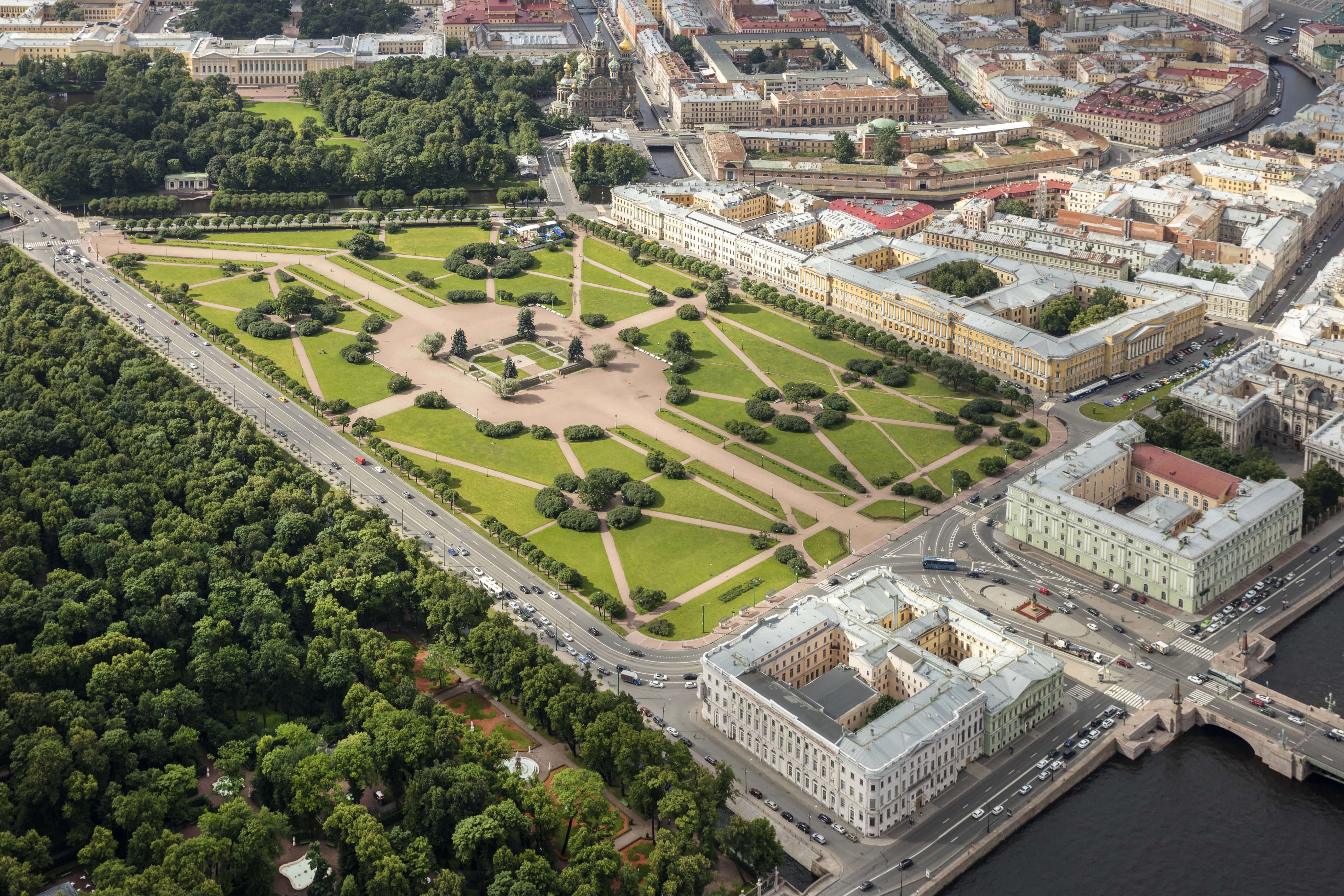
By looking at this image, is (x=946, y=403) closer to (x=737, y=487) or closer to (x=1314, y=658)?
(x=737, y=487)

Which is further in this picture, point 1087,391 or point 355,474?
point 1087,391

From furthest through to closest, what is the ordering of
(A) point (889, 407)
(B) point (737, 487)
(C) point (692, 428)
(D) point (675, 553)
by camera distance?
1. (A) point (889, 407)
2. (C) point (692, 428)
3. (B) point (737, 487)
4. (D) point (675, 553)

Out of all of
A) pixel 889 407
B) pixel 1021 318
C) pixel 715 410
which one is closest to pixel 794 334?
pixel 889 407

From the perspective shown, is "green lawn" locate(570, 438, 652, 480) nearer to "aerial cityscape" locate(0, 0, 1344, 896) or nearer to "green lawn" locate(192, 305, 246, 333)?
"aerial cityscape" locate(0, 0, 1344, 896)

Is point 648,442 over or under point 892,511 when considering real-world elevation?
over

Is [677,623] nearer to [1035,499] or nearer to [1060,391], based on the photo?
[1035,499]

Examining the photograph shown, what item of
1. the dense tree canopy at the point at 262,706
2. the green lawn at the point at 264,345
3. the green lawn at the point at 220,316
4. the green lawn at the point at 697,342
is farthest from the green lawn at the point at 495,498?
the green lawn at the point at 220,316

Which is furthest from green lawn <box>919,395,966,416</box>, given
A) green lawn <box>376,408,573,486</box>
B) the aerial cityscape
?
green lawn <box>376,408,573,486</box>
